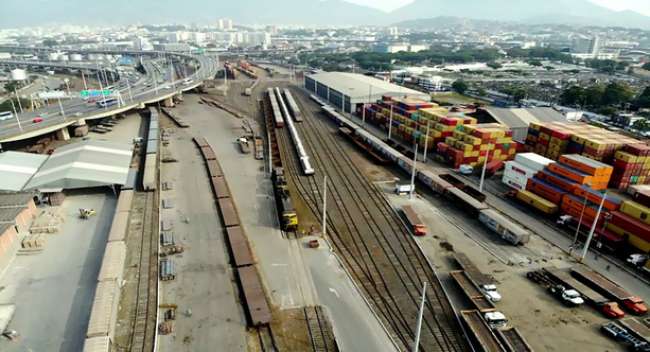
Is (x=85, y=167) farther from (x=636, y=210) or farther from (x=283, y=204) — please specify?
(x=636, y=210)

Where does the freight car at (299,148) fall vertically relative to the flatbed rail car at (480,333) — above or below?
above

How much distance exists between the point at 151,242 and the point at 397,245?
22472 millimetres

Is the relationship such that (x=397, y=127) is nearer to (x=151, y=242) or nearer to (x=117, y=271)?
(x=151, y=242)

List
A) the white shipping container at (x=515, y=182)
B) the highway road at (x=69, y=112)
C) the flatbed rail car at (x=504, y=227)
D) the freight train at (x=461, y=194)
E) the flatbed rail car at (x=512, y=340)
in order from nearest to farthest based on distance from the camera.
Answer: the flatbed rail car at (x=512, y=340) → the flatbed rail car at (x=504, y=227) → the freight train at (x=461, y=194) → the white shipping container at (x=515, y=182) → the highway road at (x=69, y=112)

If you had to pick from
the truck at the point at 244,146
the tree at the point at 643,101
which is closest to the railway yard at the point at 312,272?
the truck at the point at 244,146

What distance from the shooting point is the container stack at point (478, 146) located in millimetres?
52062

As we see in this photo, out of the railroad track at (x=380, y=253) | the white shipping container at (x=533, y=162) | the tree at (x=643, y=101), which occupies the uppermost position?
the white shipping container at (x=533, y=162)

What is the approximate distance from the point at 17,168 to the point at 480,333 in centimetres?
5348

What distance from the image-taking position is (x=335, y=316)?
25.6 m

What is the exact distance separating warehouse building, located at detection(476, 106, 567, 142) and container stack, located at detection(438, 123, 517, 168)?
29.0ft

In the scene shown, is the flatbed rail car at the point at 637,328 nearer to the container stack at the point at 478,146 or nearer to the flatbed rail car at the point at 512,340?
the flatbed rail car at the point at 512,340

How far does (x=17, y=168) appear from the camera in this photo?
45188 millimetres

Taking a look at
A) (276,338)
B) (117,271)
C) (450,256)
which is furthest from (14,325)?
(450,256)

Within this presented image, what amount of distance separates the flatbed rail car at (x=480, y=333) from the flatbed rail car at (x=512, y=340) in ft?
1.15
